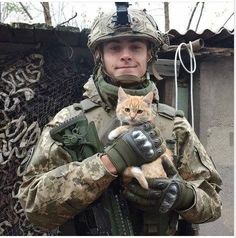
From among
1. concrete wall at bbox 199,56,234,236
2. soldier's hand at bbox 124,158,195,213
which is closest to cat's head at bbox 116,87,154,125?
soldier's hand at bbox 124,158,195,213

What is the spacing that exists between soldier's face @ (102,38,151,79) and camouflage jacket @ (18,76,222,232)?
0.18 m

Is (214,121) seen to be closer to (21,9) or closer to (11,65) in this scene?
(11,65)

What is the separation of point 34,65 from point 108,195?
204 centimetres

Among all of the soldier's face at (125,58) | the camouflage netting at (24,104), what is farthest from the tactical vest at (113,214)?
the camouflage netting at (24,104)

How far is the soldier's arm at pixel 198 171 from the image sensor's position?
87.4 inches

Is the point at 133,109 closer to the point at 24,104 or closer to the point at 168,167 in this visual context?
the point at 168,167

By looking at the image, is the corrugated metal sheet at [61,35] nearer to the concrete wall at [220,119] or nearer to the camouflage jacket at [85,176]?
the concrete wall at [220,119]

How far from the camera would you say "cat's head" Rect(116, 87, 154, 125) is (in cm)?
220

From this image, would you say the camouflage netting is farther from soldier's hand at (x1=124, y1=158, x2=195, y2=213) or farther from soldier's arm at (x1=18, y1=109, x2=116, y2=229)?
soldier's hand at (x1=124, y1=158, x2=195, y2=213)

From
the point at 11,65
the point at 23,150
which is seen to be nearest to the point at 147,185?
the point at 23,150

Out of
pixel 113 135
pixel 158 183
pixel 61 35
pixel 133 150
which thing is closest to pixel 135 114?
pixel 113 135

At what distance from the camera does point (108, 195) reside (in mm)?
2125

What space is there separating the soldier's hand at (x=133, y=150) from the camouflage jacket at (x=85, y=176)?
0.07 meters

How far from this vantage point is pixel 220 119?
13.8ft
